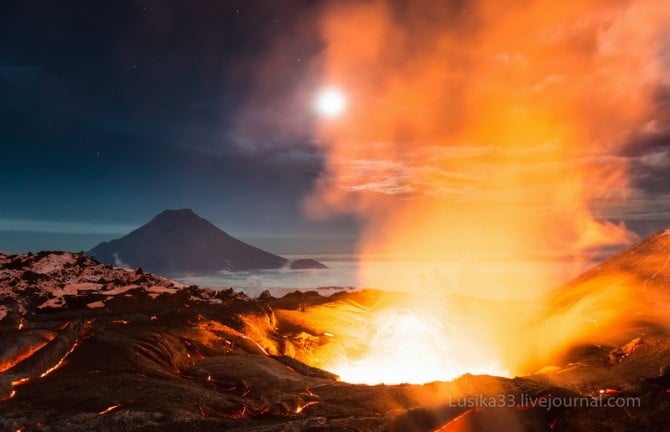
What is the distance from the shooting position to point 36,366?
1527cm

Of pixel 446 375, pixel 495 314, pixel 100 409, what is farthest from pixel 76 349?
pixel 495 314

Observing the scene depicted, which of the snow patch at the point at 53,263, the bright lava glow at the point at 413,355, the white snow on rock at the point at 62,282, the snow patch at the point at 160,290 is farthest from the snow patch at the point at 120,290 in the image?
the bright lava glow at the point at 413,355

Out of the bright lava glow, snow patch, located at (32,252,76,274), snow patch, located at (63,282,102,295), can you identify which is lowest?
the bright lava glow

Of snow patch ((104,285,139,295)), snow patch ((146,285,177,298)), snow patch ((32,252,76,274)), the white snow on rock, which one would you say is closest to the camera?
the white snow on rock

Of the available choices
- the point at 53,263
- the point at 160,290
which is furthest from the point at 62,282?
the point at 160,290

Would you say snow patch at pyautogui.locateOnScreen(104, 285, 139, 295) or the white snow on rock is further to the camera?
snow patch at pyautogui.locateOnScreen(104, 285, 139, 295)

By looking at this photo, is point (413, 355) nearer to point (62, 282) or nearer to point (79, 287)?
point (79, 287)

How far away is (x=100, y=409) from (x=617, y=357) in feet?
66.9

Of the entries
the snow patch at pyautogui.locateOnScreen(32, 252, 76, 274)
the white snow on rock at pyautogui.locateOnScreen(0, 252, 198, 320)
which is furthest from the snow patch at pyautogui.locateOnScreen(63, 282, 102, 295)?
the snow patch at pyautogui.locateOnScreen(32, 252, 76, 274)

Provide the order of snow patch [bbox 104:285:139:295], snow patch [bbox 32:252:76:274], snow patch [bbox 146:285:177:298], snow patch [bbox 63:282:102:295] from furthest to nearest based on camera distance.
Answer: snow patch [bbox 32:252:76:274] < snow patch [bbox 146:285:177:298] < snow patch [bbox 104:285:139:295] < snow patch [bbox 63:282:102:295]

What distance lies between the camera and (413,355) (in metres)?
32.5

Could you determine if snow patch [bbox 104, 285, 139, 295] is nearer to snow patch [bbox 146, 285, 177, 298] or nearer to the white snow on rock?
the white snow on rock

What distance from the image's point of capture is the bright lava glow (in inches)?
1147

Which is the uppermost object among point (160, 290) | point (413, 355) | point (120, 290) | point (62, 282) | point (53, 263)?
point (53, 263)
